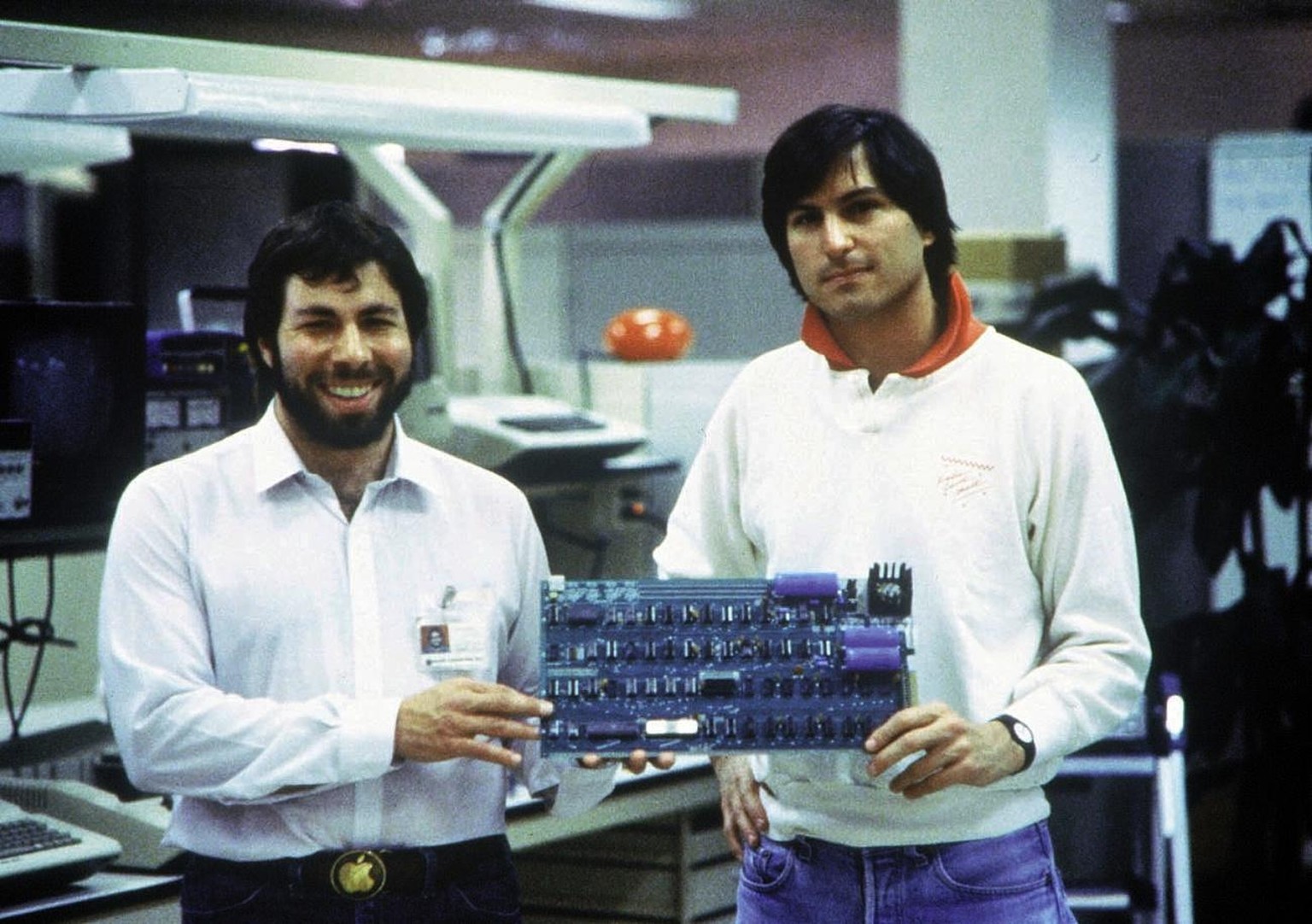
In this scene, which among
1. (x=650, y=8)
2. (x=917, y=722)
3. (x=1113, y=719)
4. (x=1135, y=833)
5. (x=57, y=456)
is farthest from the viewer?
Result: (x=650, y=8)

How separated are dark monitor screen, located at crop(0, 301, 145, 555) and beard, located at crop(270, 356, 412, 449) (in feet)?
2.90

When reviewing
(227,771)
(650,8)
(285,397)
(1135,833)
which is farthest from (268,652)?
(650,8)

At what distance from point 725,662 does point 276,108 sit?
3.67 feet

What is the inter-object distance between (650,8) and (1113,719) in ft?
26.2

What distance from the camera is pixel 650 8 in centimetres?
921

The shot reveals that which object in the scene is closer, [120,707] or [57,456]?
[120,707]

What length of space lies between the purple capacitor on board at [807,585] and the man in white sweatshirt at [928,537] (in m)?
0.05

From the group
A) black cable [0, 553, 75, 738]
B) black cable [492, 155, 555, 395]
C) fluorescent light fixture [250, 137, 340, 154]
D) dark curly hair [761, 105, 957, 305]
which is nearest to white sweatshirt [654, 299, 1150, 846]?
dark curly hair [761, 105, 957, 305]

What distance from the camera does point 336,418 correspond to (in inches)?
67.7

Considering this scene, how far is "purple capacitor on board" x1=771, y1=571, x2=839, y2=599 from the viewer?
5.51 feet

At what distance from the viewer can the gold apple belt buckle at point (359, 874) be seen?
5.48ft

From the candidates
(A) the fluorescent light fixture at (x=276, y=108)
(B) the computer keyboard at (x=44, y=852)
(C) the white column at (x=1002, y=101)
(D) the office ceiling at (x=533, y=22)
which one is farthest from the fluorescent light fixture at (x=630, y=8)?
(B) the computer keyboard at (x=44, y=852)

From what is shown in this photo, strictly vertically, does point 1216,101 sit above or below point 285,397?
above

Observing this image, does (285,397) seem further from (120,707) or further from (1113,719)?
(1113,719)
